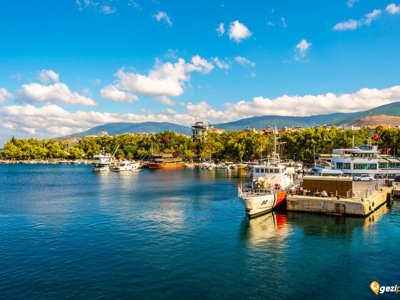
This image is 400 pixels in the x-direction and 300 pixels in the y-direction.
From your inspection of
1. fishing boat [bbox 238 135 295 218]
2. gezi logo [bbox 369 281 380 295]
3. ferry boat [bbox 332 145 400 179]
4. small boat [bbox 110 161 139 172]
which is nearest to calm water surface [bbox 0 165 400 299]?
gezi logo [bbox 369 281 380 295]

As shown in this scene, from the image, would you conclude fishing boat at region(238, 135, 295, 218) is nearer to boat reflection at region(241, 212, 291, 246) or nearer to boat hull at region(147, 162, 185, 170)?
boat reflection at region(241, 212, 291, 246)

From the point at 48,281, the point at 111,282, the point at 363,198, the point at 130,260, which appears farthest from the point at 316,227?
the point at 48,281

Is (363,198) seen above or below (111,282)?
above

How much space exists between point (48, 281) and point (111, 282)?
5664 millimetres

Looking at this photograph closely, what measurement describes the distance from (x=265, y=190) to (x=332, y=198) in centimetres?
1091

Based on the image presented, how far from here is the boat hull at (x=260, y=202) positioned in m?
52.3

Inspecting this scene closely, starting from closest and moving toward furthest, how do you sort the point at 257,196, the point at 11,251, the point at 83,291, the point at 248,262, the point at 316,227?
the point at 83,291 < the point at 248,262 < the point at 11,251 < the point at 316,227 < the point at 257,196

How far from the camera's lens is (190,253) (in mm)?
37062

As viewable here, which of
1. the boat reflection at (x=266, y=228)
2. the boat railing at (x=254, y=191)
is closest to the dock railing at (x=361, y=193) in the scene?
the boat reflection at (x=266, y=228)

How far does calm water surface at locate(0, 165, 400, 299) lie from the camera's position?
2808 cm

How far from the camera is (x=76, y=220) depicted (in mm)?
53406

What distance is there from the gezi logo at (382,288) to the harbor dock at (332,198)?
25.9 meters

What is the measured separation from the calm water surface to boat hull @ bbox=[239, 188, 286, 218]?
1588 mm

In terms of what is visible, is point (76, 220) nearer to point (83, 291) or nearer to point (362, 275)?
point (83, 291)
